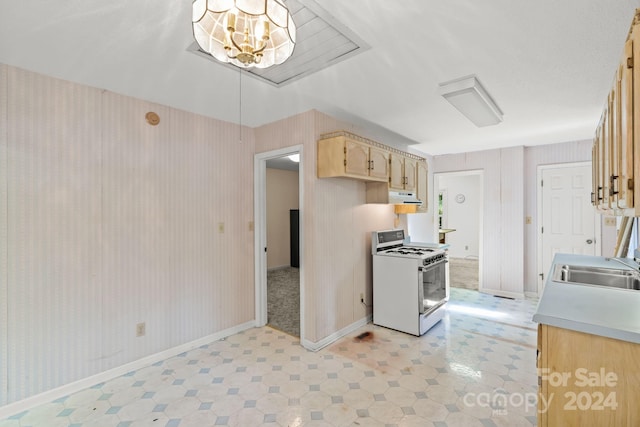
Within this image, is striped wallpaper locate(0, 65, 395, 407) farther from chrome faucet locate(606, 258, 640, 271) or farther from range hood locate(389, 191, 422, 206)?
chrome faucet locate(606, 258, 640, 271)

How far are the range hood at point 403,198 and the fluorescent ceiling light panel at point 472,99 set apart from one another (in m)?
1.13

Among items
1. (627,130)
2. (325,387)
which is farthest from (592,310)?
(325,387)

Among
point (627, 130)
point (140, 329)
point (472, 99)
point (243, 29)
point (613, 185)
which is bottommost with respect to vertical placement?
point (140, 329)

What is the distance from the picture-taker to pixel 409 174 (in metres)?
4.00

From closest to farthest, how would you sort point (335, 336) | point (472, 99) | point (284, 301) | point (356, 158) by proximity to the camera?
point (472, 99)
point (356, 158)
point (335, 336)
point (284, 301)

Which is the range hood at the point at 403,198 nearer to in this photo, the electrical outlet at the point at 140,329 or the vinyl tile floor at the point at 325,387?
the vinyl tile floor at the point at 325,387

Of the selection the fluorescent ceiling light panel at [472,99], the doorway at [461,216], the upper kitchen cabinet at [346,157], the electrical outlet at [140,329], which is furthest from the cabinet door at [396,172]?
the doorway at [461,216]

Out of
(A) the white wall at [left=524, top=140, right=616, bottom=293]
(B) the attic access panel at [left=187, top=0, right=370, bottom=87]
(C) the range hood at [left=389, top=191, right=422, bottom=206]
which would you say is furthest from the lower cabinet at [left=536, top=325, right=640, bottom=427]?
(A) the white wall at [left=524, top=140, right=616, bottom=293]

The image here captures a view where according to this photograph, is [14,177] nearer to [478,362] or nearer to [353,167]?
[353,167]

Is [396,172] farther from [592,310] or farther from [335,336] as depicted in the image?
[592,310]

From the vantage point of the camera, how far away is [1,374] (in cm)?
203

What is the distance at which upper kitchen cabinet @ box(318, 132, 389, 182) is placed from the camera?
2889 millimetres

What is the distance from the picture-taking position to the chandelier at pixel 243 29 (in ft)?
3.39

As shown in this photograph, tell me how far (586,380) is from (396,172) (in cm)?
272
